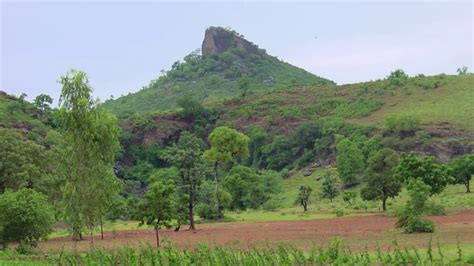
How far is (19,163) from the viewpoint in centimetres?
5438

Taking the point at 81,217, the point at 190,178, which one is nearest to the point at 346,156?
the point at 190,178

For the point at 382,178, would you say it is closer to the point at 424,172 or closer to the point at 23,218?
the point at 424,172

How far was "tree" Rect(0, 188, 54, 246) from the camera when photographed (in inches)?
1336

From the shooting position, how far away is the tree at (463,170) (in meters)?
64.4

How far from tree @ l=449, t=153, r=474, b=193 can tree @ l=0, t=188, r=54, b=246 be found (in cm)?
4541

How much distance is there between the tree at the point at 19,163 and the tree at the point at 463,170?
141 ft

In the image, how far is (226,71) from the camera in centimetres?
19625

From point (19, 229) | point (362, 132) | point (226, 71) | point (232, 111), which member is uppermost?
point (226, 71)

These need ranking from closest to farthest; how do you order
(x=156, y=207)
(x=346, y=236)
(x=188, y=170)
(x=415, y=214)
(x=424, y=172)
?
1. (x=346, y=236)
2. (x=415, y=214)
3. (x=156, y=207)
4. (x=188, y=170)
5. (x=424, y=172)

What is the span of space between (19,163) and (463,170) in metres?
46.3

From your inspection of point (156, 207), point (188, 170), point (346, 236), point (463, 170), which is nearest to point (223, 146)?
point (188, 170)

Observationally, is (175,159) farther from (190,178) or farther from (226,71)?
(226,71)

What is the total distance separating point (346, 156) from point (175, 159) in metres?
41.8

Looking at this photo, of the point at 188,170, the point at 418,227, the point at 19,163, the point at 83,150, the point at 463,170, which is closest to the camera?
the point at 83,150
